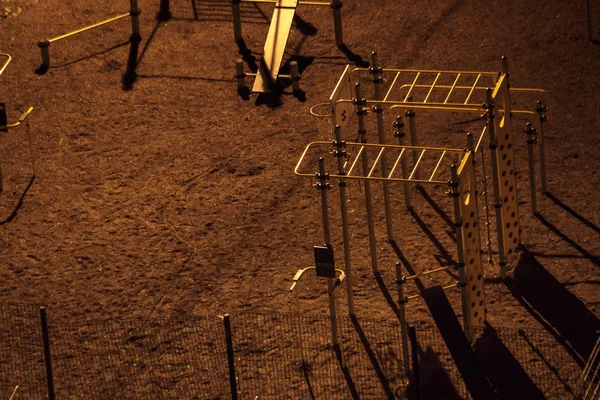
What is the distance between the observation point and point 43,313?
71.5 feet

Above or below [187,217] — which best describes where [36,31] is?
above

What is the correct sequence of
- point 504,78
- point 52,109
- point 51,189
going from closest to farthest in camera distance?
point 504,78 < point 51,189 < point 52,109

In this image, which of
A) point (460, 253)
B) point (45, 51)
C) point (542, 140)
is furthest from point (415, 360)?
point (45, 51)

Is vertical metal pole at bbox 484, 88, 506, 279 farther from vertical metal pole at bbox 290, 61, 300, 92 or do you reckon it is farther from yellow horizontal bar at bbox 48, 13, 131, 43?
yellow horizontal bar at bbox 48, 13, 131, 43

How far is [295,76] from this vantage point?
29797 mm

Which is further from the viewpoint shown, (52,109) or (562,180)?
(52,109)

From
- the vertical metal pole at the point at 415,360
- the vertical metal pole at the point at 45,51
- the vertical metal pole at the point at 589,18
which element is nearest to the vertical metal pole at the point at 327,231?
the vertical metal pole at the point at 415,360

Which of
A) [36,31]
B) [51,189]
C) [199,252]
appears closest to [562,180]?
[199,252]

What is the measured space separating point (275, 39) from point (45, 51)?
13.3ft

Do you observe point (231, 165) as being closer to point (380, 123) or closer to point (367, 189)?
point (380, 123)

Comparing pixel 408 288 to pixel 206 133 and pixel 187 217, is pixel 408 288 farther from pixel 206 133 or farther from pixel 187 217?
pixel 206 133

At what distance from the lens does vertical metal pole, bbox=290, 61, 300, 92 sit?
29.8 m

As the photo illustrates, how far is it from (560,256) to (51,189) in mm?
8234

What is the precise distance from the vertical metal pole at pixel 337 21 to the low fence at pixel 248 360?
8422 mm
